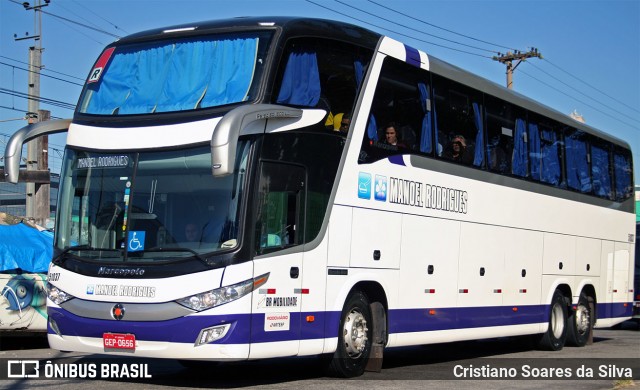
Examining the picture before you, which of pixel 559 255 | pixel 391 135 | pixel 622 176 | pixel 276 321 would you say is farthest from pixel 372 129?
pixel 622 176

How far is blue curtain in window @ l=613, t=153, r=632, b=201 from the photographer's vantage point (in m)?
22.0

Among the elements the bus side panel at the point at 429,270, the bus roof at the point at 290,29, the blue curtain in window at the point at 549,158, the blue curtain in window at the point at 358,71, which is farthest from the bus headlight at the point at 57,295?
the blue curtain in window at the point at 549,158

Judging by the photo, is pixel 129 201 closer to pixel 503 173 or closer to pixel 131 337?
pixel 131 337

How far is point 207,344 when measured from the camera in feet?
33.1

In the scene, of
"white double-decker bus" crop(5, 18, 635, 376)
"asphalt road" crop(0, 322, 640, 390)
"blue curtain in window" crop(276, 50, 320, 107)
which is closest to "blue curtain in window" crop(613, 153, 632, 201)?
"asphalt road" crop(0, 322, 640, 390)

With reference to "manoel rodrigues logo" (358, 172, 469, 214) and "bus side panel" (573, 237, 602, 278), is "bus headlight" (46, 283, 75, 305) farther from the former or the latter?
"bus side panel" (573, 237, 602, 278)

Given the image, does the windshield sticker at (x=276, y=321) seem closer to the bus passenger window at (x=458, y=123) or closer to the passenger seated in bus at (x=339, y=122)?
the passenger seated in bus at (x=339, y=122)

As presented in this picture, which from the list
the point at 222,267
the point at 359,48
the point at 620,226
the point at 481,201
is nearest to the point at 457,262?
the point at 481,201

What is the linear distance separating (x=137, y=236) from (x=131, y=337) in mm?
1150

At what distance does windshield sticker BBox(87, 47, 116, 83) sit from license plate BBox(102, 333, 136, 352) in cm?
346

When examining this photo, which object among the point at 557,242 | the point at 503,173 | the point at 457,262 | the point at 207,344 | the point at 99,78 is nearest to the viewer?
the point at 207,344

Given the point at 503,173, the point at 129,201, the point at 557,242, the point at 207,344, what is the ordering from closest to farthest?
A: 1. the point at 207,344
2. the point at 129,201
3. the point at 503,173
4. the point at 557,242

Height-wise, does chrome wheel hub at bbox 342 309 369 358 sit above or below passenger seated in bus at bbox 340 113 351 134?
below

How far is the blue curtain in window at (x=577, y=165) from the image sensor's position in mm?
19344
